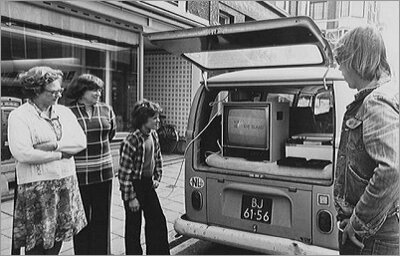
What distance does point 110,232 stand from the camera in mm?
1671

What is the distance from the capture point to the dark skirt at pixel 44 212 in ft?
4.68

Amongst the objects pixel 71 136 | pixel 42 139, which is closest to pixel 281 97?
pixel 71 136

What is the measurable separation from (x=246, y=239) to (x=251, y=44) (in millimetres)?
958

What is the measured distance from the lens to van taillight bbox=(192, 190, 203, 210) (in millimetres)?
1885

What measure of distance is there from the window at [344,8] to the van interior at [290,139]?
0.38 m

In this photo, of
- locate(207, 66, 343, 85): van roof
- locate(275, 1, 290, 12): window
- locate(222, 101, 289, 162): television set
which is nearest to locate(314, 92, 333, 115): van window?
locate(222, 101, 289, 162): television set

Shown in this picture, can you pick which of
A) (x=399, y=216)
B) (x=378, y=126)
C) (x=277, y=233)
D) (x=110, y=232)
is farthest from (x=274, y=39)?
(x=110, y=232)

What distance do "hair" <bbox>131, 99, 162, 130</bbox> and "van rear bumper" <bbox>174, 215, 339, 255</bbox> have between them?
61 cm

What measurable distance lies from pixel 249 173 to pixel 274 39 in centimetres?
68

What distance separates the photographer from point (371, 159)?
1.01 m

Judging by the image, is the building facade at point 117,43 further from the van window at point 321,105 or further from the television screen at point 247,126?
the van window at point 321,105

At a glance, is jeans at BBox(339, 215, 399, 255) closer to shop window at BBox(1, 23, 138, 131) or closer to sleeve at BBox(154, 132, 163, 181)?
sleeve at BBox(154, 132, 163, 181)

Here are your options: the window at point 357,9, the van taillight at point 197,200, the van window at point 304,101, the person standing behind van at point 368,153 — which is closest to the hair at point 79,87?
the van taillight at point 197,200

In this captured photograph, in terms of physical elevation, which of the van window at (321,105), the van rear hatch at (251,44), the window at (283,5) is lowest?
the van window at (321,105)
